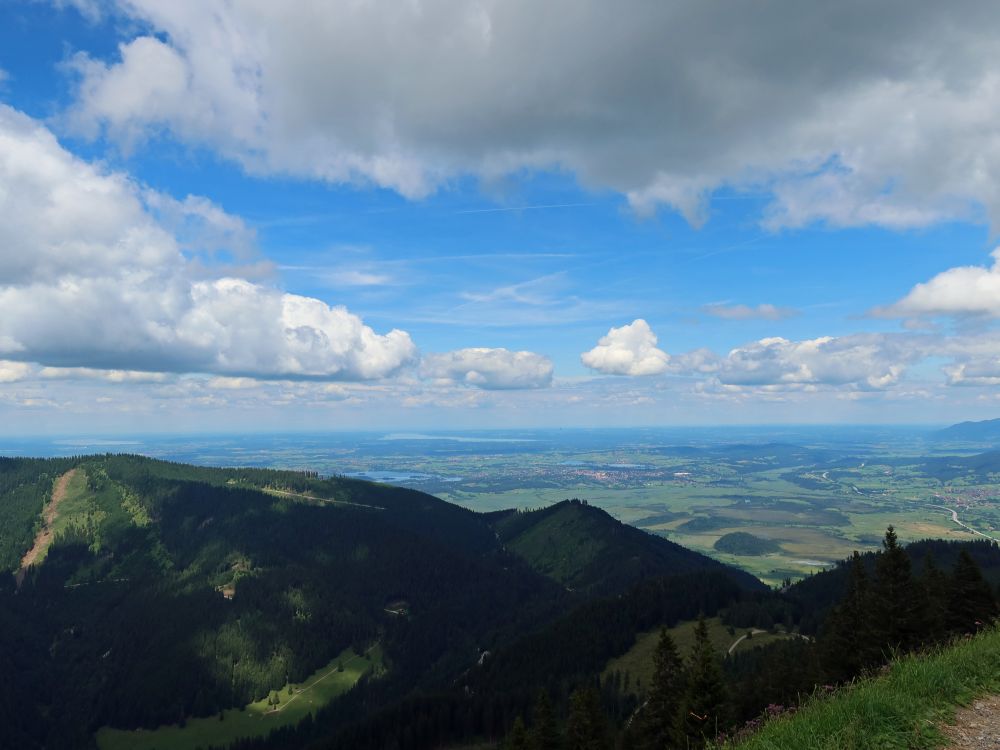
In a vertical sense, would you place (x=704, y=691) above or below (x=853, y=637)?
above

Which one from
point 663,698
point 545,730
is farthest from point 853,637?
point 545,730

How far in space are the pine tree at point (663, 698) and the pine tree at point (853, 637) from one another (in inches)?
547

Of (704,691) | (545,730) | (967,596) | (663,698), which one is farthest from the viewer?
(545,730)

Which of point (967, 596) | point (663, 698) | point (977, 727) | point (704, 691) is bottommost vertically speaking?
point (663, 698)

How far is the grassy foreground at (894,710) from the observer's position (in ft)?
45.9

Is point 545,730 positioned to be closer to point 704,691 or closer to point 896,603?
point 704,691

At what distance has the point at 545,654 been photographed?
632 feet

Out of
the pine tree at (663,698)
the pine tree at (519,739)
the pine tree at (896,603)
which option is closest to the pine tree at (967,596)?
the pine tree at (896,603)

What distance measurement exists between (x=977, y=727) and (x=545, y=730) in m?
55.7

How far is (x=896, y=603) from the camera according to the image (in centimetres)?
5444

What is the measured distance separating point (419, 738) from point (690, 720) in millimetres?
136862

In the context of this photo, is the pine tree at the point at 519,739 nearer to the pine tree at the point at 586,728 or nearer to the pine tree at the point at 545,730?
the pine tree at the point at 545,730

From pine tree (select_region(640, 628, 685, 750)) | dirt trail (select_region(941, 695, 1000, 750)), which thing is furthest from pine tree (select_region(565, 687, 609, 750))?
dirt trail (select_region(941, 695, 1000, 750))

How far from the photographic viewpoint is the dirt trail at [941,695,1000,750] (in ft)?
45.8
